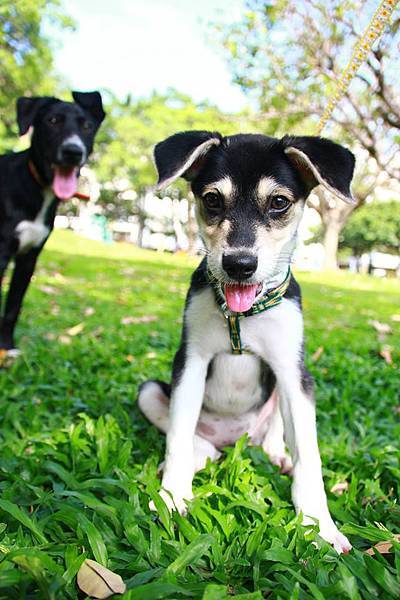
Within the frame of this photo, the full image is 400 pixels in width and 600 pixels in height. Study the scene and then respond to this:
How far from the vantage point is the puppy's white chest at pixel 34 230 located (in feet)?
14.8

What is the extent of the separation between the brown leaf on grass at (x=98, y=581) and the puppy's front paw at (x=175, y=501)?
0.56 meters

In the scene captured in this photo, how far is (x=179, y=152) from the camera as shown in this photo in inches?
94.8

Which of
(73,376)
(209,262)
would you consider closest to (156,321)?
(73,376)

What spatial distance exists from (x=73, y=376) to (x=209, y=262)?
2.23 meters

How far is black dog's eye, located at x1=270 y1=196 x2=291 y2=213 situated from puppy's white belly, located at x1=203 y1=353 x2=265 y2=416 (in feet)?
2.51

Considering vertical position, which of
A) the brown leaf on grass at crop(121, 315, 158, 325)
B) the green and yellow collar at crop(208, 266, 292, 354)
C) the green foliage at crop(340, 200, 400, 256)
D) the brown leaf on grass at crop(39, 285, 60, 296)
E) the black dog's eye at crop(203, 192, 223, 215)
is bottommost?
the brown leaf on grass at crop(121, 315, 158, 325)

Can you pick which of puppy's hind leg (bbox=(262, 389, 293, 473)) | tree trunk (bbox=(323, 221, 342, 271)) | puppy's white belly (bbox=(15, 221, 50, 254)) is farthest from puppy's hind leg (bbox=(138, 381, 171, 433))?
tree trunk (bbox=(323, 221, 342, 271))

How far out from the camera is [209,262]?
2436 millimetres

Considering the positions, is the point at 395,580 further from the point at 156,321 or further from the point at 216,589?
the point at 156,321

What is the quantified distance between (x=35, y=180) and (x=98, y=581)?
3753 millimetres

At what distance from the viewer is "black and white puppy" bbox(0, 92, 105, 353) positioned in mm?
4508

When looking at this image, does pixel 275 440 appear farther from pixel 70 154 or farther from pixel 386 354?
pixel 386 354

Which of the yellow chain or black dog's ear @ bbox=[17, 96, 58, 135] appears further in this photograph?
black dog's ear @ bbox=[17, 96, 58, 135]

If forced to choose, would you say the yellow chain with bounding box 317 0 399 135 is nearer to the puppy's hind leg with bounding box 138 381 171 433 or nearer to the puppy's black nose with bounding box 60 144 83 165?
the puppy's hind leg with bounding box 138 381 171 433
